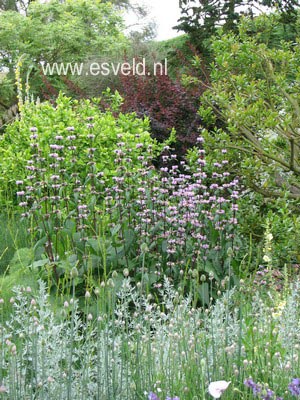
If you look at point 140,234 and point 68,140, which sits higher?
point 68,140

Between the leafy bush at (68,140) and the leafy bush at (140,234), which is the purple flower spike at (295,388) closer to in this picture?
the leafy bush at (140,234)

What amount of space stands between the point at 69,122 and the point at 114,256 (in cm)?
259

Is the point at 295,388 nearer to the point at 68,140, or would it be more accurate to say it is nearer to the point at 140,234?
the point at 140,234

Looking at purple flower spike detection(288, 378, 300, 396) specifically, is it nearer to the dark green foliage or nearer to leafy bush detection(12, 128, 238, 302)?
leafy bush detection(12, 128, 238, 302)

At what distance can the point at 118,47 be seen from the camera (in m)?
18.6

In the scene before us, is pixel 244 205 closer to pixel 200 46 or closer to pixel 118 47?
pixel 200 46

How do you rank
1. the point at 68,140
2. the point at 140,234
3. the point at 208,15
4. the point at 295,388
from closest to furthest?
the point at 295,388 < the point at 140,234 < the point at 68,140 < the point at 208,15

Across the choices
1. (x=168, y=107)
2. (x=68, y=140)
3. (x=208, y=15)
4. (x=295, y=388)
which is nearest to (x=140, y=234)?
(x=68, y=140)

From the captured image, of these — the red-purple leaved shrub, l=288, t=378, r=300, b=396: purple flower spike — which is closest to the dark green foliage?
the red-purple leaved shrub

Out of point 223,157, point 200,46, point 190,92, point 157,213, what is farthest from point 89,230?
point 200,46

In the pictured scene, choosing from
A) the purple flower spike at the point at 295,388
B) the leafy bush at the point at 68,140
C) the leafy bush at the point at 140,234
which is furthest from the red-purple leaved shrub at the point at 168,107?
the purple flower spike at the point at 295,388

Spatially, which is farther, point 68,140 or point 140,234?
point 68,140

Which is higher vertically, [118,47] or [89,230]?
[118,47]

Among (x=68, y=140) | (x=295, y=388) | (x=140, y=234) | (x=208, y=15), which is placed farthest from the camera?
(x=208, y=15)
